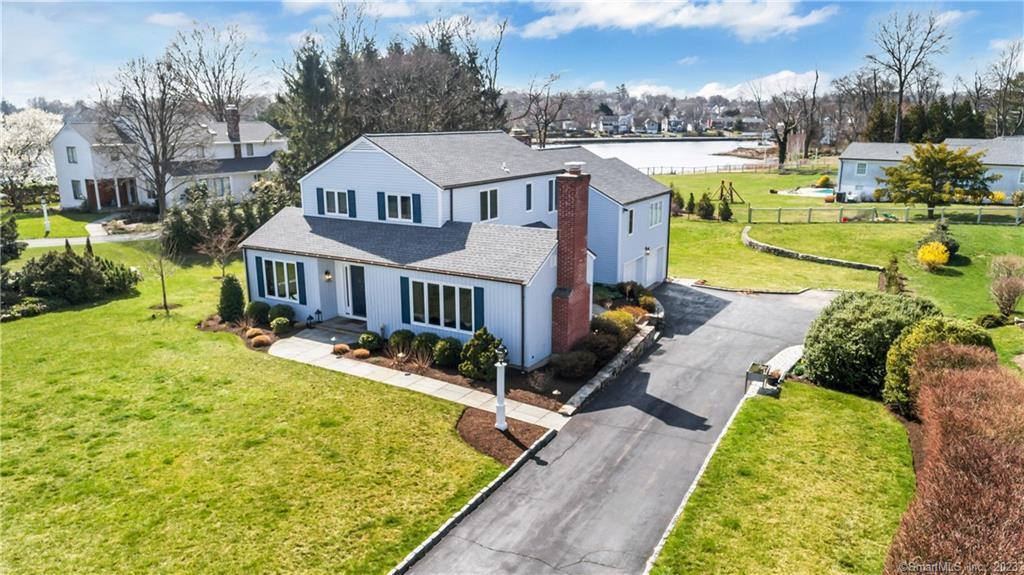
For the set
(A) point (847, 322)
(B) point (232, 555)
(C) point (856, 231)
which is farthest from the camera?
(C) point (856, 231)

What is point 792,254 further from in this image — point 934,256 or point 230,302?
point 230,302

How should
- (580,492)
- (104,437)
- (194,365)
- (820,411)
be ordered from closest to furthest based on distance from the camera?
1. (580,492)
2. (104,437)
3. (820,411)
4. (194,365)

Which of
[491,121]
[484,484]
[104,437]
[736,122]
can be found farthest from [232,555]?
[736,122]

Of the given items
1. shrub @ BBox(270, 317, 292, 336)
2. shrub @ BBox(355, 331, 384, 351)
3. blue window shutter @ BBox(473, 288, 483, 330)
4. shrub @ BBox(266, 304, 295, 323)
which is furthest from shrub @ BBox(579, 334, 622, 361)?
shrub @ BBox(266, 304, 295, 323)

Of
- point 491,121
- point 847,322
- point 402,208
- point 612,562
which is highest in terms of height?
point 491,121

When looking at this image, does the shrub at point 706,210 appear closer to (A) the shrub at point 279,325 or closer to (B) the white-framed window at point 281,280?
(B) the white-framed window at point 281,280

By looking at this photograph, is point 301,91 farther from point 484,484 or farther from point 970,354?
point 970,354
